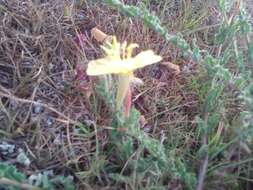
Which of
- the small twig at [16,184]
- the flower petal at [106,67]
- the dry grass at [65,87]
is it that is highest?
the flower petal at [106,67]

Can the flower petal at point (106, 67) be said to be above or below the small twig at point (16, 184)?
above

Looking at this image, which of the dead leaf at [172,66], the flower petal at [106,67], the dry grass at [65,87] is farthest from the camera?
the dead leaf at [172,66]

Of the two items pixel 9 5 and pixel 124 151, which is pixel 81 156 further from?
pixel 9 5

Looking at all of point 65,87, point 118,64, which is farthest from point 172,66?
point 118,64

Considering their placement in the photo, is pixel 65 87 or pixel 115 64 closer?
pixel 115 64

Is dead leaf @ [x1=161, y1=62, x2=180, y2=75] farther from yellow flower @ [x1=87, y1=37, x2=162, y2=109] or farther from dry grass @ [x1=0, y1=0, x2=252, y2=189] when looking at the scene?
yellow flower @ [x1=87, y1=37, x2=162, y2=109]

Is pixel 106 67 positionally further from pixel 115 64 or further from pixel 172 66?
pixel 172 66

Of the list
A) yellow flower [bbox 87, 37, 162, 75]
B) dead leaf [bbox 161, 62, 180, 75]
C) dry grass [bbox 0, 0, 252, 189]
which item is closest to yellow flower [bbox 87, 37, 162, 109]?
yellow flower [bbox 87, 37, 162, 75]

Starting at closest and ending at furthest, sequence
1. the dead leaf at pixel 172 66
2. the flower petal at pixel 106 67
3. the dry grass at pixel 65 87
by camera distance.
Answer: the flower petal at pixel 106 67
the dry grass at pixel 65 87
the dead leaf at pixel 172 66

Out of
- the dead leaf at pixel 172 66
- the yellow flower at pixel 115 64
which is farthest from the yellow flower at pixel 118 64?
the dead leaf at pixel 172 66

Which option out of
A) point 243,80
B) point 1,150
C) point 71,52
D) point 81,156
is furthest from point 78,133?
point 243,80

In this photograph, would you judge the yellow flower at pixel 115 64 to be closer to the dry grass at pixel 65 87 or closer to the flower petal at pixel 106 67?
the flower petal at pixel 106 67

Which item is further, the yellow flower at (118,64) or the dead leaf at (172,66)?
the dead leaf at (172,66)
